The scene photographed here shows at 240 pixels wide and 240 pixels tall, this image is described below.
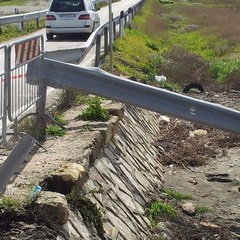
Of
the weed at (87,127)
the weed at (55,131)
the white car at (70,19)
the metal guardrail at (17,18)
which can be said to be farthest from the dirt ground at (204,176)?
the metal guardrail at (17,18)

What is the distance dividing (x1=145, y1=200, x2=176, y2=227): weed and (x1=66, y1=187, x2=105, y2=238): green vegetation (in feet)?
6.80

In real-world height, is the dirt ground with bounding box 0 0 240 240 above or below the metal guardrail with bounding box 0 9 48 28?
above

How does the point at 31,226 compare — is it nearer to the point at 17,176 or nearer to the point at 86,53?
the point at 17,176

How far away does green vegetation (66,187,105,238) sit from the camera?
758 centimetres

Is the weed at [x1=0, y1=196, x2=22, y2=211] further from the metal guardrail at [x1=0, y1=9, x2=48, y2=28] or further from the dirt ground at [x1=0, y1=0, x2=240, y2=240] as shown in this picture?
the metal guardrail at [x1=0, y1=9, x2=48, y2=28]

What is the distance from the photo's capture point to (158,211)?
33.1 feet

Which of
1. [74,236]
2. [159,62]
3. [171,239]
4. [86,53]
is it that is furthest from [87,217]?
[159,62]

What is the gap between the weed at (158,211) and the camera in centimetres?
987

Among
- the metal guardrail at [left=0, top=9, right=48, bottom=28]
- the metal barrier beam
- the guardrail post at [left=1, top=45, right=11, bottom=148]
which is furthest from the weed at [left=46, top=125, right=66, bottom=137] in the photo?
the metal guardrail at [left=0, top=9, right=48, bottom=28]

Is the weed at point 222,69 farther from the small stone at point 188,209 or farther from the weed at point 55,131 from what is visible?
the weed at point 55,131

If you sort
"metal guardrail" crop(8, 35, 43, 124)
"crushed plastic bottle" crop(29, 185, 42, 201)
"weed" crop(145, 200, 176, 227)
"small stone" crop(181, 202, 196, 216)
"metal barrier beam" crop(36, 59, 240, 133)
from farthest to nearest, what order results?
"small stone" crop(181, 202, 196, 216) < "weed" crop(145, 200, 176, 227) < "metal barrier beam" crop(36, 59, 240, 133) < "metal guardrail" crop(8, 35, 43, 124) < "crushed plastic bottle" crop(29, 185, 42, 201)

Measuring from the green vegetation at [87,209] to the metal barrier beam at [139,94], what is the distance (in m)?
2.17

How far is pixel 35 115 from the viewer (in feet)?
31.8

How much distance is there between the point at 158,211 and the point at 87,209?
256 cm
